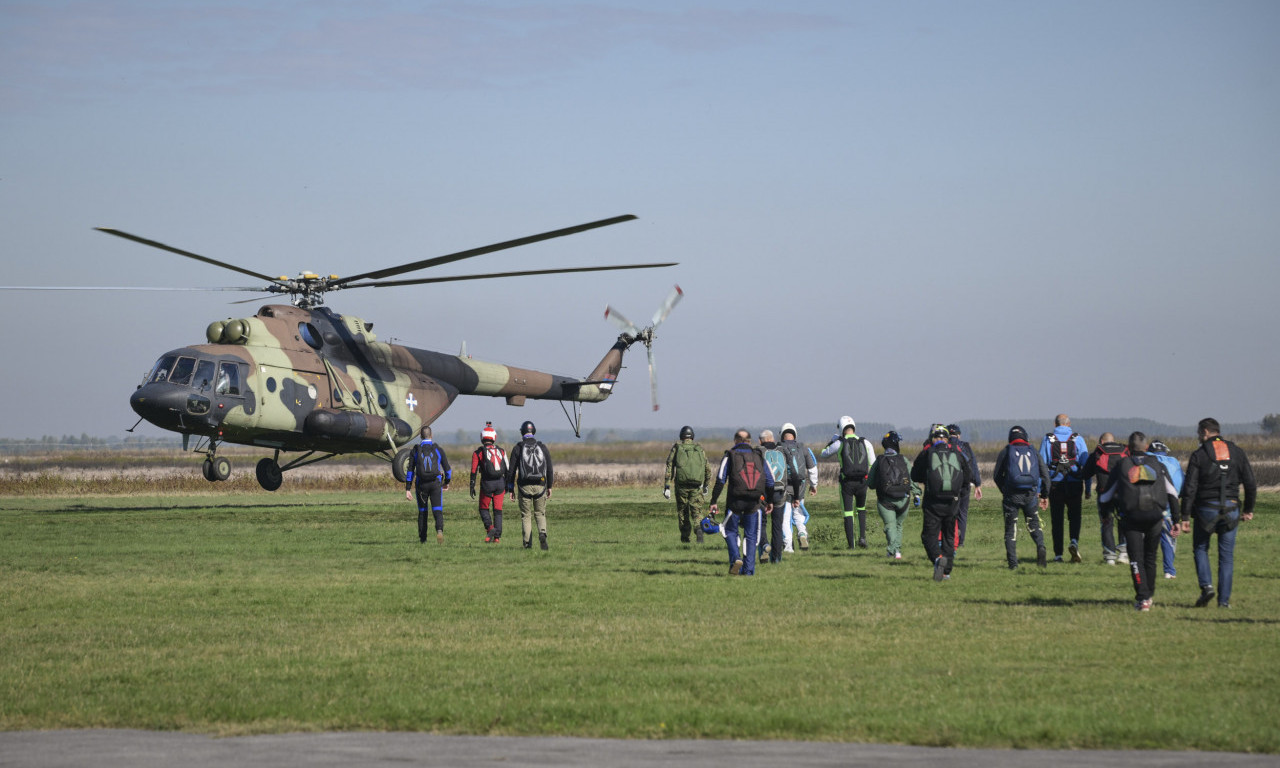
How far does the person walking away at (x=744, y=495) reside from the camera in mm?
16797

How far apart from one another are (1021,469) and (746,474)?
3536mm

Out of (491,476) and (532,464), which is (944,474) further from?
(491,476)

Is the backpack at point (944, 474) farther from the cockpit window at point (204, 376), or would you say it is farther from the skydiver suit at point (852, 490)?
the cockpit window at point (204, 376)

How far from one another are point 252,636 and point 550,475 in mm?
8961

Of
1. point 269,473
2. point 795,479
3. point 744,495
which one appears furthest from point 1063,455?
point 269,473

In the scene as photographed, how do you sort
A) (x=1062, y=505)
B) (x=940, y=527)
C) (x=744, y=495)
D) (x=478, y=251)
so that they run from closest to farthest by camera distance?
1. (x=940, y=527)
2. (x=744, y=495)
3. (x=1062, y=505)
4. (x=478, y=251)

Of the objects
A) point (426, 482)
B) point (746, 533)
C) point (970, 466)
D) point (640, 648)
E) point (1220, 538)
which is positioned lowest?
point (640, 648)

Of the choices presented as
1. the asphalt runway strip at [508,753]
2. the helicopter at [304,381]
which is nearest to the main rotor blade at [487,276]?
the helicopter at [304,381]

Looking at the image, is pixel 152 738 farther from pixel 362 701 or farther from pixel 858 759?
pixel 858 759

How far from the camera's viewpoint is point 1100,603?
13.9m

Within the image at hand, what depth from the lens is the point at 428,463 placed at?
22.1 metres

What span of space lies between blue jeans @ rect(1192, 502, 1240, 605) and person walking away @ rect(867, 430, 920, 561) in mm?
5022

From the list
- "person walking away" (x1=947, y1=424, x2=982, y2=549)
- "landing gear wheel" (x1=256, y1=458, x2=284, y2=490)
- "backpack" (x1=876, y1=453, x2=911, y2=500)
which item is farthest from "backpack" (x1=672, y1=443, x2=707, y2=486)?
"landing gear wheel" (x1=256, y1=458, x2=284, y2=490)

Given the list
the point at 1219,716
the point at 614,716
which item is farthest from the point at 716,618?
the point at 1219,716
